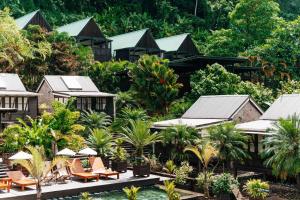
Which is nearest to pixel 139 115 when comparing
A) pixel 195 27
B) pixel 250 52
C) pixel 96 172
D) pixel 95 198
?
pixel 96 172

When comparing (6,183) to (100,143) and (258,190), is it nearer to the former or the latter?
(100,143)

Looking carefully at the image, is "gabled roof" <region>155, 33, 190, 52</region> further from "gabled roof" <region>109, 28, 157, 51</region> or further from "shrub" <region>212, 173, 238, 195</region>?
"shrub" <region>212, 173, 238, 195</region>

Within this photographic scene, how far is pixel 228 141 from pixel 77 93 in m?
16.9

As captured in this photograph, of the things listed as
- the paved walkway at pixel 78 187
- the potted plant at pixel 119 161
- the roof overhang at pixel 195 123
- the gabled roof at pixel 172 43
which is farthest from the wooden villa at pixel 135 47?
the paved walkway at pixel 78 187

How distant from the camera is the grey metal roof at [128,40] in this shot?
56.4 m

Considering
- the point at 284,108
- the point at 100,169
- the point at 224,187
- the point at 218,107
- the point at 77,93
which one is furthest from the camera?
the point at 77,93

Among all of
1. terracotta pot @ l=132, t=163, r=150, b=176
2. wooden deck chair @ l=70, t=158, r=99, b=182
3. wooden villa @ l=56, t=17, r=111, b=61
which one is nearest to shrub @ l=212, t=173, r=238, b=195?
terracotta pot @ l=132, t=163, r=150, b=176

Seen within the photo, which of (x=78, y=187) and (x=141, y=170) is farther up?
(x=141, y=170)

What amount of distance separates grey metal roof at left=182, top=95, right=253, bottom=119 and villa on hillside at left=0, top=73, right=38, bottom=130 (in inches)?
478

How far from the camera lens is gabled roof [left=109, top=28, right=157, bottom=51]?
185ft

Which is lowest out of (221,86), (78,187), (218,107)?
(78,187)

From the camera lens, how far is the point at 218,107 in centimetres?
3141

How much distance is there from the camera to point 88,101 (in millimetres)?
39969

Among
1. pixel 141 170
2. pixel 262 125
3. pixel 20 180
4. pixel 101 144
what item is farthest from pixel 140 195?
pixel 262 125
